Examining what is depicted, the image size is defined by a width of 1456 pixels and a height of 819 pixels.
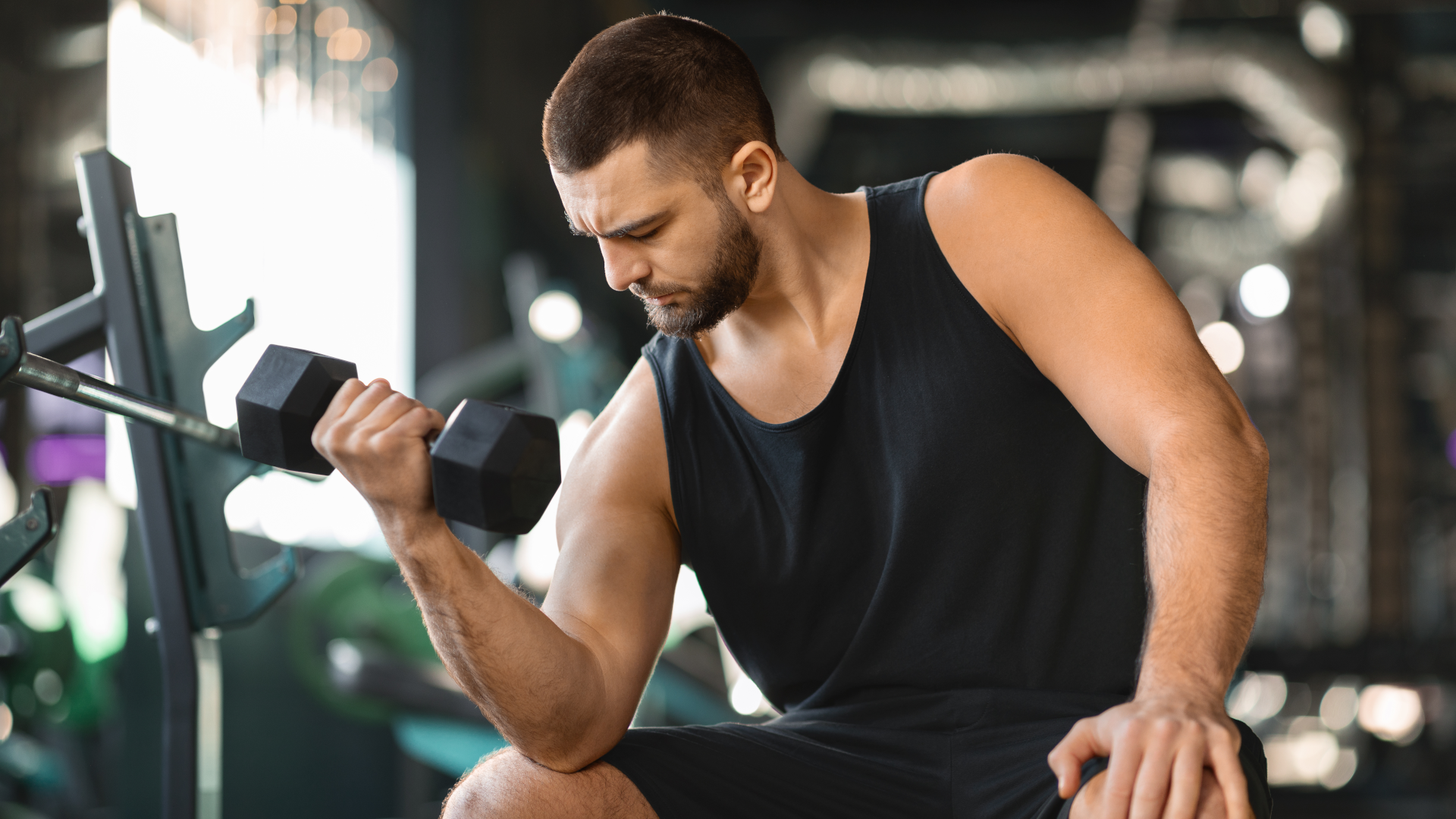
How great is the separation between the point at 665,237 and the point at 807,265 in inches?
8.0

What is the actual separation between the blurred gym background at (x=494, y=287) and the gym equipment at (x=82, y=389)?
3.32 feet

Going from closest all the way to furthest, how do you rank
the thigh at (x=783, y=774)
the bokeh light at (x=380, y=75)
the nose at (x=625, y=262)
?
1. the thigh at (x=783, y=774)
2. the nose at (x=625, y=262)
3. the bokeh light at (x=380, y=75)

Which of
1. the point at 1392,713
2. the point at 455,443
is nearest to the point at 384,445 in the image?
the point at 455,443

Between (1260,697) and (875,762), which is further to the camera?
(1260,697)

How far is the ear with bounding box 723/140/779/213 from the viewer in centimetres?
145

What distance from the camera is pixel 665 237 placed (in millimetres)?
1401

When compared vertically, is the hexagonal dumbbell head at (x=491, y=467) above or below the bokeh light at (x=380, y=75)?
below

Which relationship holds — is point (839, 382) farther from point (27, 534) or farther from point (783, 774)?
point (27, 534)

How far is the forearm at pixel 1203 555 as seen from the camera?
1045 mm

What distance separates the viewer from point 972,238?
1389 millimetres

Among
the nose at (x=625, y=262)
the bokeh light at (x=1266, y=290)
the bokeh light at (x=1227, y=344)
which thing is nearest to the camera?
the nose at (x=625, y=262)

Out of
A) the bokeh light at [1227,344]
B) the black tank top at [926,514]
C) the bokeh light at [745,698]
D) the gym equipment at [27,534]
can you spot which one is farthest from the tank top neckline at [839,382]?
the bokeh light at [1227,344]

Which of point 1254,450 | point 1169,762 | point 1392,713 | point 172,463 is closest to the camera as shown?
point 1169,762

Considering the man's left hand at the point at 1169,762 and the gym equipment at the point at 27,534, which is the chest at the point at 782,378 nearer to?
the man's left hand at the point at 1169,762
